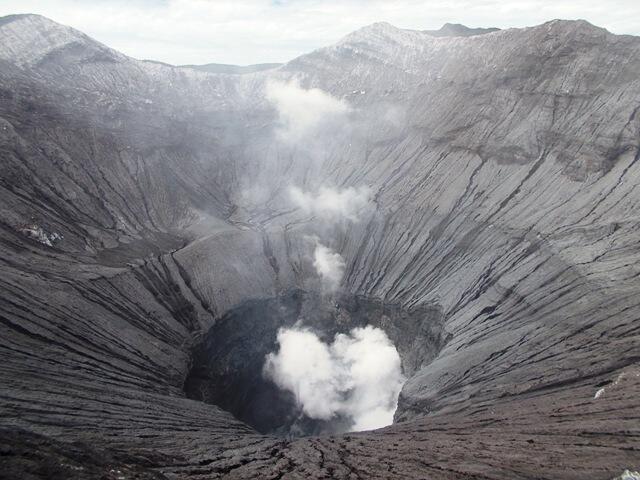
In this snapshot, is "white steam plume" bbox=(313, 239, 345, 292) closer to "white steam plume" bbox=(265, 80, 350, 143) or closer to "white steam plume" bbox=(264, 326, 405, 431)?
"white steam plume" bbox=(264, 326, 405, 431)

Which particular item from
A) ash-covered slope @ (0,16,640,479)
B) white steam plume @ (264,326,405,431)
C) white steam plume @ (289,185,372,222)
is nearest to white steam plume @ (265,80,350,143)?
ash-covered slope @ (0,16,640,479)

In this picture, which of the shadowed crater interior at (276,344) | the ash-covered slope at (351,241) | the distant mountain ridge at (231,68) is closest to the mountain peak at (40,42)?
the ash-covered slope at (351,241)

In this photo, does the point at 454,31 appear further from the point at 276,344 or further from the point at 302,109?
the point at 276,344

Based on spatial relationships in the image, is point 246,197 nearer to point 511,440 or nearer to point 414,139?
point 414,139

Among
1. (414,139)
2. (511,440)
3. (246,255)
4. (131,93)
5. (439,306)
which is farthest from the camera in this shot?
(131,93)

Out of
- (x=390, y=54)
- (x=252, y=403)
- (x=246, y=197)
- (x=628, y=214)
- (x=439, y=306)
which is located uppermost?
(x=390, y=54)

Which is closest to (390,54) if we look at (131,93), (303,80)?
(303,80)

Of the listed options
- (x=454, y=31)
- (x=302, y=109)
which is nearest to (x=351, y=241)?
(x=302, y=109)
